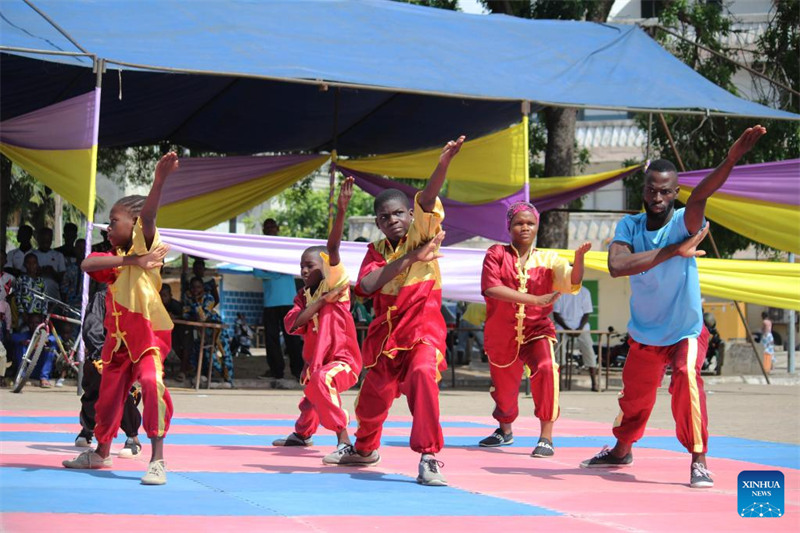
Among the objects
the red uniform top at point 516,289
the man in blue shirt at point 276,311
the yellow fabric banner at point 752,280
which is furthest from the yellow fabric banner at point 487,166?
the red uniform top at point 516,289

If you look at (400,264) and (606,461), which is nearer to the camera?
(400,264)

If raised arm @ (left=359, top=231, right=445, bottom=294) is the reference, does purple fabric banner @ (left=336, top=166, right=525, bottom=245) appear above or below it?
above

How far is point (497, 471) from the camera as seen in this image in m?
7.38

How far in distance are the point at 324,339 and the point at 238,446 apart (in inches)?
49.2

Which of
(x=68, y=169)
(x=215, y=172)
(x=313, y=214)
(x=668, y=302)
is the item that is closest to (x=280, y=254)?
(x=68, y=169)

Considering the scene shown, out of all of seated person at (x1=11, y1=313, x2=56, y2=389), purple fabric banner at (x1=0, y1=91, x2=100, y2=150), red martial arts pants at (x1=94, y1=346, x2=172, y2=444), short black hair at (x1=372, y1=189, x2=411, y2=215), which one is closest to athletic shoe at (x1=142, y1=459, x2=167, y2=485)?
red martial arts pants at (x1=94, y1=346, x2=172, y2=444)

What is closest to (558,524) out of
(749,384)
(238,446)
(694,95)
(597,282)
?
(238,446)

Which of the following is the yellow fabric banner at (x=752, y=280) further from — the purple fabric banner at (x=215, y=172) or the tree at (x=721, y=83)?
the tree at (x=721, y=83)

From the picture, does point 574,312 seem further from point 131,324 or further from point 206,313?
point 131,324

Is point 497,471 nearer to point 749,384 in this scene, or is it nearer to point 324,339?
point 324,339

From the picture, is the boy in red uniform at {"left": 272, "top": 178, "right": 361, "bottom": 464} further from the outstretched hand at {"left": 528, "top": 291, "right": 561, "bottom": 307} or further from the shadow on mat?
the outstretched hand at {"left": 528, "top": 291, "right": 561, "bottom": 307}

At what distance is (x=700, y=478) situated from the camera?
669 cm

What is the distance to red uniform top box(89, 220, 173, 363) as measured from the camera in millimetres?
6605

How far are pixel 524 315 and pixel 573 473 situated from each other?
61.7 inches
